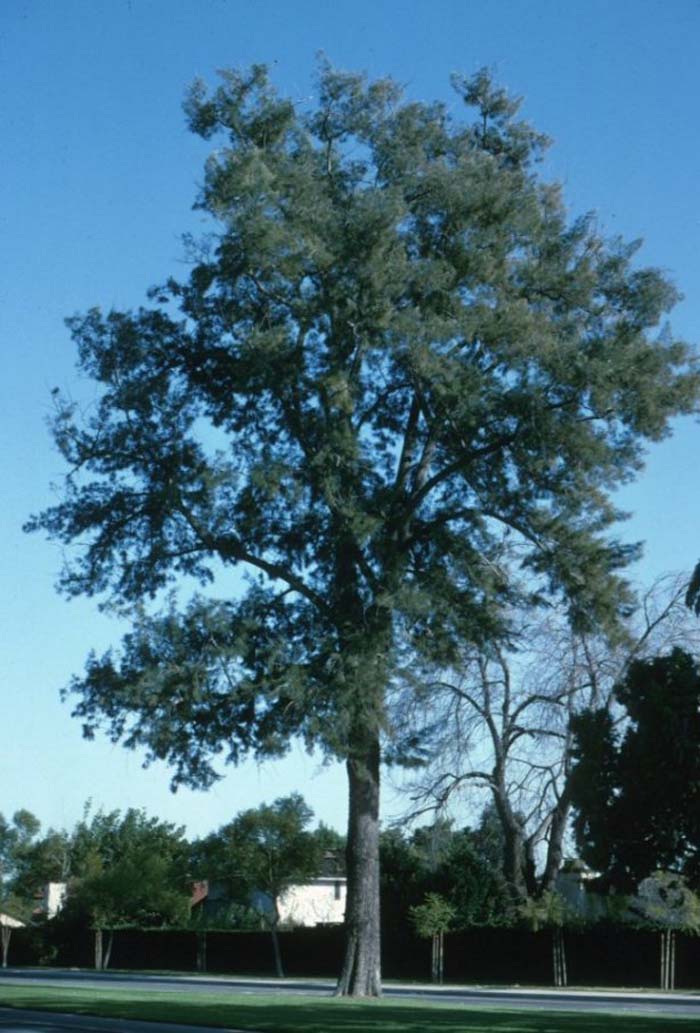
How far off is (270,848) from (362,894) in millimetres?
23420

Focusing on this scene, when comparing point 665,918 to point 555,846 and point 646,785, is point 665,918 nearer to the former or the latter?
point 555,846

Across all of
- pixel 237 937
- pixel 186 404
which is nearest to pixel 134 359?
pixel 186 404

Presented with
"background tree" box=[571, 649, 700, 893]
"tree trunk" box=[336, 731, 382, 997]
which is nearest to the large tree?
"tree trunk" box=[336, 731, 382, 997]

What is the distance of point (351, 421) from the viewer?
108 ft

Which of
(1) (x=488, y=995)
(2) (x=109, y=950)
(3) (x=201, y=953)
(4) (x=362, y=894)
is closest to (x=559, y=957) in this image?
(1) (x=488, y=995)

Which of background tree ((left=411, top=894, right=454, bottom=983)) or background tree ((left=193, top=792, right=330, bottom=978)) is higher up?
background tree ((left=193, top=792, right=330, bottom=978))

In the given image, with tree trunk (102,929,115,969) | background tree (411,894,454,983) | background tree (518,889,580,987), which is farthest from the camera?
Answer: tree trunk (102,929,115,969)

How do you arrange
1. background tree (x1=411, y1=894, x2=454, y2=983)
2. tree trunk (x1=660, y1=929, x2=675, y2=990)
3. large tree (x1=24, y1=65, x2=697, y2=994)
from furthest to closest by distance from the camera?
background tree (x1=411, y1=894, x2=454, y2=983) < tree trunk (x1=660, y1=929, x2=675, y2=990) < large tree (x1=24, y1=65, x2=697, y2=994)

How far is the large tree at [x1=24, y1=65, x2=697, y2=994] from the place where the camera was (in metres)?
30.9

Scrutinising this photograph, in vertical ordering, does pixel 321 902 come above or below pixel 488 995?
above

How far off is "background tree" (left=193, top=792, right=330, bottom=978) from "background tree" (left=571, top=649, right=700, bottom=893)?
1329 inches

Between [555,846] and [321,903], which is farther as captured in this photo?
[321,903]

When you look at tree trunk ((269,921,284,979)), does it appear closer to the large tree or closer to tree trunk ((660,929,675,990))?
tree trunk ((660,929,675,990))

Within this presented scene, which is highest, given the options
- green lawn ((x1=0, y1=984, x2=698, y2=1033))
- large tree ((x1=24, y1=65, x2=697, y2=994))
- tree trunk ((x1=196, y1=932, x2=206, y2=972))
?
large tree ((x1=24, y1=65, x2=697, y2=994))
